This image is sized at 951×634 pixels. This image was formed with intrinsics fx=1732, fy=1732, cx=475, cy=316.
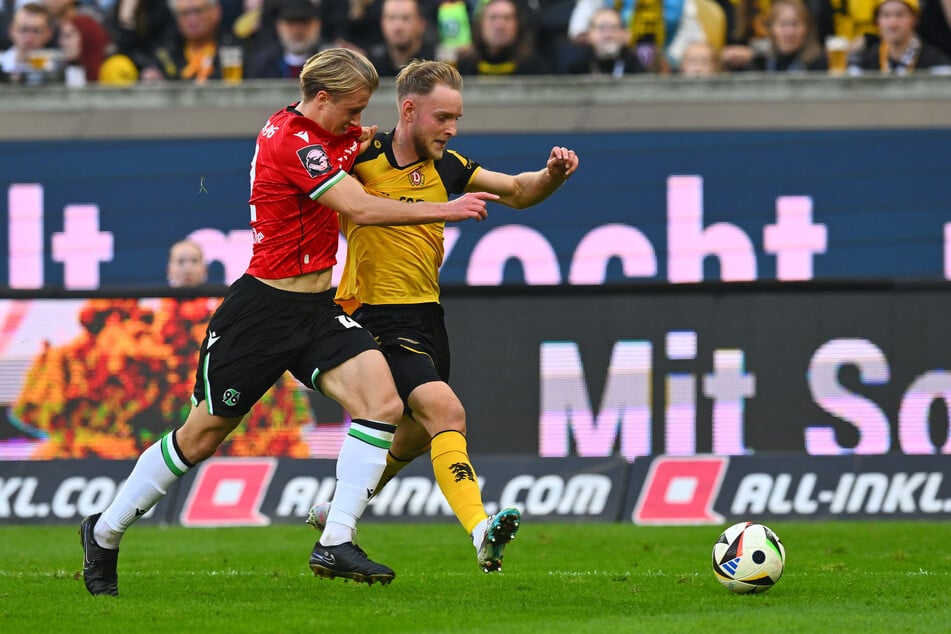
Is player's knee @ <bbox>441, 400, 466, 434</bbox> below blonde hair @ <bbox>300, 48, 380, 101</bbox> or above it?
below

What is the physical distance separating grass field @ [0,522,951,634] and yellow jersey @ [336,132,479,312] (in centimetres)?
140

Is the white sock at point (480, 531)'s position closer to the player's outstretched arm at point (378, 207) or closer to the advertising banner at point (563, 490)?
the player's outstretched arm at point (378, 207)

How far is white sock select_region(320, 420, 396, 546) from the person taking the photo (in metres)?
7.61

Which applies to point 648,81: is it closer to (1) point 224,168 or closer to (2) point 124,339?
(1) point 224,168

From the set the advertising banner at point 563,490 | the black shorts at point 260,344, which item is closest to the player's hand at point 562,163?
the black shorts at point 260,344

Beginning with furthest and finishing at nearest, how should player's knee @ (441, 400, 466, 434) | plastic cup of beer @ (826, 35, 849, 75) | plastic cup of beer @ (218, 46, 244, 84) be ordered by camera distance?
1. plastic cup of beer @ (218, 46, 244, 84)
2. plastic cup of beer @ (826, 35, 849, 75)
3. player's knee @ (441, 400, 466, 434)

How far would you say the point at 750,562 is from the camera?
777 centimetres

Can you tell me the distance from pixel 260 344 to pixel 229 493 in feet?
17.9

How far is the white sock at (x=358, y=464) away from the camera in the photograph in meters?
7.61

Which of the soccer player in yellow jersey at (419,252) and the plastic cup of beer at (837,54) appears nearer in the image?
the soccer player in yellow jersey at (419,252)

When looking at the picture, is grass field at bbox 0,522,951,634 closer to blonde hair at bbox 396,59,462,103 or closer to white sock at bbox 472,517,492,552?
white sock at bbox 472,517,492,552

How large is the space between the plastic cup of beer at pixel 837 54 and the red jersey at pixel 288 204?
778 cm

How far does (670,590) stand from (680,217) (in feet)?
20.0

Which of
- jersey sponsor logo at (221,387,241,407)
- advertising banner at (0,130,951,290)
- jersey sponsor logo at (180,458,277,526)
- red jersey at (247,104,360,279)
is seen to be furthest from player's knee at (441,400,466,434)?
advertising banner at (0,130,951,290)
